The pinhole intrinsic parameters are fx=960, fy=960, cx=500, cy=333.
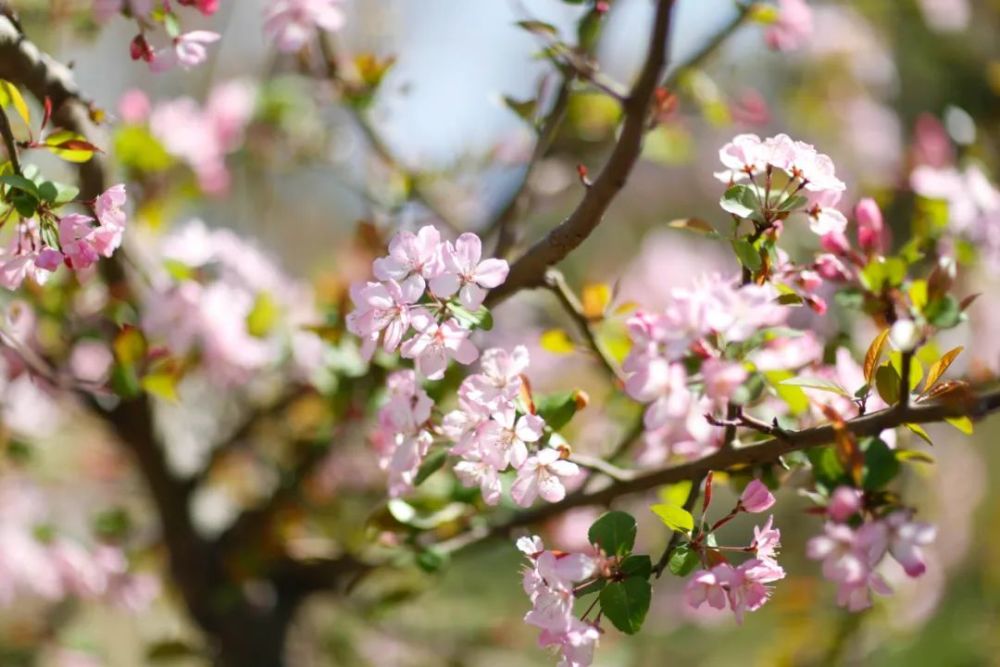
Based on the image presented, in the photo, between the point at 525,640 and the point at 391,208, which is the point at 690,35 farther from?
the point at 525,640

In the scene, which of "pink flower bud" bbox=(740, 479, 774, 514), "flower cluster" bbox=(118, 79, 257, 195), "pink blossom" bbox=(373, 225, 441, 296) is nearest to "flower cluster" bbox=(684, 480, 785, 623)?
"pink flower bud" bbox=(740, 479, 774, 514)

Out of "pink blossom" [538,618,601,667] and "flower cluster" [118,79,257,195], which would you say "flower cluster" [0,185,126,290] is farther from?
"flower cluster" [118,79,257,195]

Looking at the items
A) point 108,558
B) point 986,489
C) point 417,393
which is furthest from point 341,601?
point 986,489

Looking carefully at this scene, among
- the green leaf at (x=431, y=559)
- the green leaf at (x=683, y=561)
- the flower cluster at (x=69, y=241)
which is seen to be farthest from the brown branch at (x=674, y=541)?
the flower cluster at (x=69, y=241)

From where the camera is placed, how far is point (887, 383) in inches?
20.0

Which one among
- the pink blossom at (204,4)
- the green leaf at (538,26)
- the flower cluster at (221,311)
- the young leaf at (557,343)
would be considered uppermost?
the green leaf at (538,26)

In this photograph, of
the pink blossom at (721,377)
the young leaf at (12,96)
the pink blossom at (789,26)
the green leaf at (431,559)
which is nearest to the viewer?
the pink blossom at (721,377)

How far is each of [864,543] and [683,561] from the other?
0.29 feet

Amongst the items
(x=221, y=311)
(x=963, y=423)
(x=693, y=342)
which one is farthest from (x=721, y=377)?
(x=221, y=311)

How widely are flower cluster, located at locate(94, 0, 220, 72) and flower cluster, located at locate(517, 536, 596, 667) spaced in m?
0.39

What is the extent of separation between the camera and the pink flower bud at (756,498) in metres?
0.50

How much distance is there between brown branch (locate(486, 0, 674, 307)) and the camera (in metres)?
0.50

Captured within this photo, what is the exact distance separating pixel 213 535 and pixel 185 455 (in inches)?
5.6

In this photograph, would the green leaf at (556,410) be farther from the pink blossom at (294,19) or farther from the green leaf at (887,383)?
the pink blossom at (294,19)
